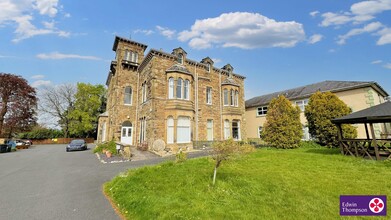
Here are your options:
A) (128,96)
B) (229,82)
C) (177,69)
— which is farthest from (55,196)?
(229,82)

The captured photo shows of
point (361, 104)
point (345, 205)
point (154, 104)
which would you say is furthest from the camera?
point (361, 104)

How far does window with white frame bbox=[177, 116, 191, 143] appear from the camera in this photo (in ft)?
60.9

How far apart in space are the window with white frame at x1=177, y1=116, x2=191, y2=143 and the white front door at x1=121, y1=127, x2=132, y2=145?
7227mm

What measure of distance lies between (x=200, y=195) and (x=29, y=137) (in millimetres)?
Answer: 51568

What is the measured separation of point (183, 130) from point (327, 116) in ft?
42.8

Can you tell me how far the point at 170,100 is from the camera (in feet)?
60.8

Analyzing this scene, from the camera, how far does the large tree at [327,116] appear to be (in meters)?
16.0

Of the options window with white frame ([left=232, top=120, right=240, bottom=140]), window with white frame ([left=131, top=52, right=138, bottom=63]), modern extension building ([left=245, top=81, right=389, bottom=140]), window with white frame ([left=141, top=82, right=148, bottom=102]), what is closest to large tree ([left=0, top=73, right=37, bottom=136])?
window with white frame ([left=131, top=52, right=138, bottom=63])

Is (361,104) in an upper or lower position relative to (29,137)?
upper

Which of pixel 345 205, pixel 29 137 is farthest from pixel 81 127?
pixel 345 205

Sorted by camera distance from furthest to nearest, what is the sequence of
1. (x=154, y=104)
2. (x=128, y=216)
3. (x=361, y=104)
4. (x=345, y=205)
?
(x=361, y=104) → (x=154, y=104) → (x=128, y=216) → (x=345, y=205)

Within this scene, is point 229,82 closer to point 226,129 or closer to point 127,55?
point 226,129

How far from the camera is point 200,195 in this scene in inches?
227

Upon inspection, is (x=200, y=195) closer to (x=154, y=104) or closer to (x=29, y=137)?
(x=154, y=104)
